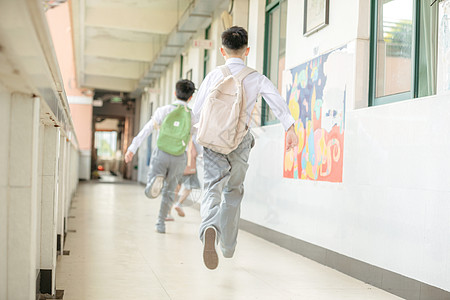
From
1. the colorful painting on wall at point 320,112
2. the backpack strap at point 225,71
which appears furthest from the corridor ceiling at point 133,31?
the backpack strap at point 225,71

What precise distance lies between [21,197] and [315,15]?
11.8ft

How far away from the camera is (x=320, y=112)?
4.46 meters

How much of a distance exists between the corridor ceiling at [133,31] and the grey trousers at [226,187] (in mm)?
5409

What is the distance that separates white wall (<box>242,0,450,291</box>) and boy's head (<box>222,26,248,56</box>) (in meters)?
0.88

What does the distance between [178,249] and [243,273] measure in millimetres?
1035

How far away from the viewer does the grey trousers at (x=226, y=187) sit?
331 centimetres

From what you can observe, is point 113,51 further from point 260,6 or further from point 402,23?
point 402,23

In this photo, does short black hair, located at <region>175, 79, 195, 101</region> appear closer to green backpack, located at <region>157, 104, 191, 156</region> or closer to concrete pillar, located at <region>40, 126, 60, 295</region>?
green backpack, located at <region>157, 104, 191, 156</region>

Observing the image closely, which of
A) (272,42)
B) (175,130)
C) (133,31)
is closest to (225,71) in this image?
(175,130)

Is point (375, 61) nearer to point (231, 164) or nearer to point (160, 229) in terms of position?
point (231, 164)

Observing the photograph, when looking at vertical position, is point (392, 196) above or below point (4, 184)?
below

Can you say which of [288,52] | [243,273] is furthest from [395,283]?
[288,52]

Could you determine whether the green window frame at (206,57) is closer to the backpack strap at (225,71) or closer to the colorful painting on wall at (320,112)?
the colorful painting on wall at (320,112)

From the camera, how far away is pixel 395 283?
3191 mm
